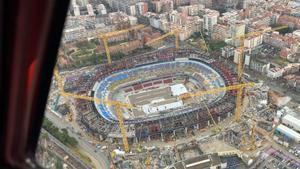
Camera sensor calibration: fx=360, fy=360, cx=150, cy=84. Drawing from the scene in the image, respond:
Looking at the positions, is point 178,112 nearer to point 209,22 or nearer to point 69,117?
point 69,117

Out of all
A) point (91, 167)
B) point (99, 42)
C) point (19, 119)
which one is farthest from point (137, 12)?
point (19, 119)

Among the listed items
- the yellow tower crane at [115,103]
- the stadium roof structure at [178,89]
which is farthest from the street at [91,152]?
the stadium roof structure at [178,89]

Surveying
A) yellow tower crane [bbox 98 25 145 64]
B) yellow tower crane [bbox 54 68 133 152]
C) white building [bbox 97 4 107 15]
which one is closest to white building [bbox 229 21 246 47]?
yellow tower crane [bbox 98 25 145 64]

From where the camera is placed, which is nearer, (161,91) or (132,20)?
(161,91)

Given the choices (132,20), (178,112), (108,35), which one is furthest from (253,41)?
(108,35)

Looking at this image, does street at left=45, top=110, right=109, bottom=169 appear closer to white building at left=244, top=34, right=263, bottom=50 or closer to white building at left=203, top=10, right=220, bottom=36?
white building at left=244, top=34, right=263, bottom=50

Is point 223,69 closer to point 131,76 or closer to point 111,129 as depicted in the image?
point 131,76
